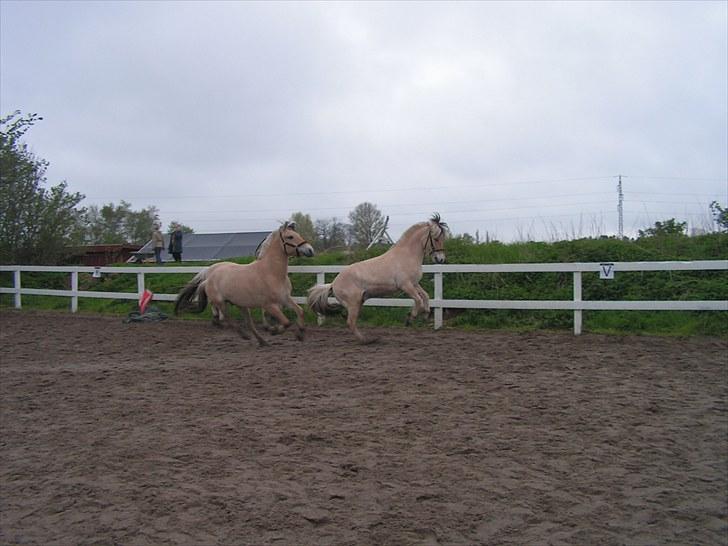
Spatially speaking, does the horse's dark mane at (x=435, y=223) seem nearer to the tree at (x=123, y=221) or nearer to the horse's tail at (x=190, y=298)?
the horse's tail at (x=190, y=298)

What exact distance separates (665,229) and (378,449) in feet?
37.1

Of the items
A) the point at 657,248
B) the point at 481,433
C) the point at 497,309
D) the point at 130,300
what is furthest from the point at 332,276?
the point at 481,433

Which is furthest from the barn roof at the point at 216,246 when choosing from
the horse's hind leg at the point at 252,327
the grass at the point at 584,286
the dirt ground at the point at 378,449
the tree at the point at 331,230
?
the dirt ground at the point at 378,449

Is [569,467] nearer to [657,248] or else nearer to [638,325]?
[638,325]

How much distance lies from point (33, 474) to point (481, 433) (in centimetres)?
Answer: 311

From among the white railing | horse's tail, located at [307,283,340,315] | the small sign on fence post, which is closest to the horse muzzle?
horse's tail, located at [307,283,340,315]

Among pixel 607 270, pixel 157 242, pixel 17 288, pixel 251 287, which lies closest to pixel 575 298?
pixel 607 270

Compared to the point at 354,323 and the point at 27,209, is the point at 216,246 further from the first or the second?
the point at 354,323

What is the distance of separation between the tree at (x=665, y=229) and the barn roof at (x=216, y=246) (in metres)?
15.5

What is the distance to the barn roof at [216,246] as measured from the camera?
84.8 ft

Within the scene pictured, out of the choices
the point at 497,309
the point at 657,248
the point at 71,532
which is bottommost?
the point at 71,532

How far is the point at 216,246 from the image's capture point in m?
27.2

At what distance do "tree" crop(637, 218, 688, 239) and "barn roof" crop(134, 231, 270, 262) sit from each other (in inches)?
610

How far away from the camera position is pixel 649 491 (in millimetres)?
3547
